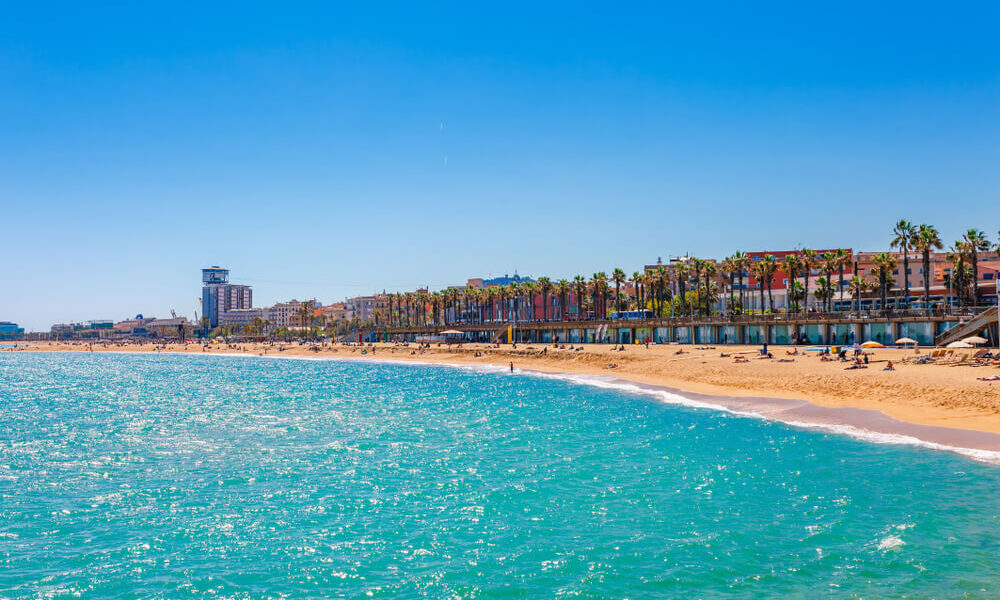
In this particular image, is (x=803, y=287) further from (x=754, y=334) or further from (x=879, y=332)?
(x=879, y=332)

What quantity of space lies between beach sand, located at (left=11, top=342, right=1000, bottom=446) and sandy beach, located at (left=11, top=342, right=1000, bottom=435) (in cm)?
4

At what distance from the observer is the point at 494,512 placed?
2120cm

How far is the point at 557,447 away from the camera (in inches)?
1248

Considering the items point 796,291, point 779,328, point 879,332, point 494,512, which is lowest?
point 494,512

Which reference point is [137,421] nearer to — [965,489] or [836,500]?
[836,500]

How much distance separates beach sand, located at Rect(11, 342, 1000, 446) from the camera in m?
35.3

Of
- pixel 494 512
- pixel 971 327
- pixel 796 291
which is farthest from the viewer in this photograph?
pixel 796 291

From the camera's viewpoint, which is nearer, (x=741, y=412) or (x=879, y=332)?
(x=741, y=412)

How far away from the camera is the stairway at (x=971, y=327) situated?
56028mm

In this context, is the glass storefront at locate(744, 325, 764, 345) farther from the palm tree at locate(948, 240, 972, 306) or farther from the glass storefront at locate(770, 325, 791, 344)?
the palm tree at locate(948, 240, 972, 306)

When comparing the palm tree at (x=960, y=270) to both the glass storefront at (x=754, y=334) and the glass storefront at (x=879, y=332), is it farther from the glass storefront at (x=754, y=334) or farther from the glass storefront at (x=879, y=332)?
the glass storefront at (x=754, y=334)

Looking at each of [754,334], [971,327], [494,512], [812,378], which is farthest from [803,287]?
[494,512]

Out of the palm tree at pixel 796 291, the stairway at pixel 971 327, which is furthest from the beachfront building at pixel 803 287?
the stairway at pixel 971 327

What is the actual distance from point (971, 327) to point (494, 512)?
184ft
